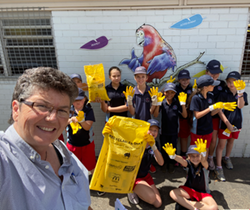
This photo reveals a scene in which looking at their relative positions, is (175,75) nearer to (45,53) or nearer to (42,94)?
(45,53)

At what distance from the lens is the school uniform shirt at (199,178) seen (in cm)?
264

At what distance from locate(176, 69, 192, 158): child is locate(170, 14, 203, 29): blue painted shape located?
3.04 ft

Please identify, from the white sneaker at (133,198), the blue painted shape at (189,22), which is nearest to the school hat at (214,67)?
the blue painted shape at (189,22)

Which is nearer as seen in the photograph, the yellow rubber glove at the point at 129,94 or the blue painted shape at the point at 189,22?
the yellow rubber glove at the point at 129,94

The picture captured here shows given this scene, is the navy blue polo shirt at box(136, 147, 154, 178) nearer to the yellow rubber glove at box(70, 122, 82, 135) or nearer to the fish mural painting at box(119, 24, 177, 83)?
the yellow rubber glove at box(70, 122, 82, 135)

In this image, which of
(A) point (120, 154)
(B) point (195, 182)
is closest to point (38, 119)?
(A) point (120, 154)

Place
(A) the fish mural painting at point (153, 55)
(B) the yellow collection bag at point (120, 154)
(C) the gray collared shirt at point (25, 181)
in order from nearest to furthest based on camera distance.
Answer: (C) the gray collared shirt at point (25, 181) → (B) the yellow collection bag at point (120, 154) → (A) the fish mural painting at point (153, 55)

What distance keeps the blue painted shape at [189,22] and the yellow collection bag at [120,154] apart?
2.42 meters

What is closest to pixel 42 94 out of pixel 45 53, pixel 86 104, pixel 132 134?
pixel 132 134

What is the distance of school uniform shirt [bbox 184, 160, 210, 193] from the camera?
8.68ft

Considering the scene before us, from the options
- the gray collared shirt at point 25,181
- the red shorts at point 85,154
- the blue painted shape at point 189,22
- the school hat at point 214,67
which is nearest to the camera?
the gray collared shirt at point 25,181

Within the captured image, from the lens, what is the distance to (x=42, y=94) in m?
0.92

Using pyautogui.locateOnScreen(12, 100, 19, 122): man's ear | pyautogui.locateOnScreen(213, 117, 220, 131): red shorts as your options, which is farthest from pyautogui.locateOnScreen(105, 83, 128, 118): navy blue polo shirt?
pyautogui.locateOnScreen(12, 100, 19, 122): man's ear

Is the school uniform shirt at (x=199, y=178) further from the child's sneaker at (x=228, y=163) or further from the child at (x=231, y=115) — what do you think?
the child's sneaker at (x=228, y=163)
